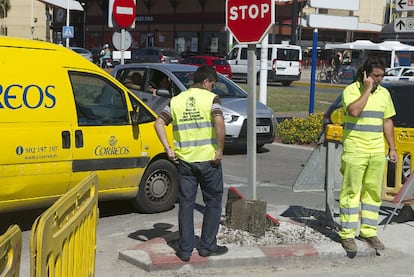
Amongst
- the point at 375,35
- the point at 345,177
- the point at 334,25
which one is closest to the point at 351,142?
the point at 345,177

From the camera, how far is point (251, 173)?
6.06 meters

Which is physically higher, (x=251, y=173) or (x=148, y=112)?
(x=148, y=112)

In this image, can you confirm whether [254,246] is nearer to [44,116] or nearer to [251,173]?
[251,173]

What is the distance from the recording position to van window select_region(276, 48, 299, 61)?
33.2 meters

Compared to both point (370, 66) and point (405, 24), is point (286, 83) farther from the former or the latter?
point (370, 66)

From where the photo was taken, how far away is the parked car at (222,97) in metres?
11.6

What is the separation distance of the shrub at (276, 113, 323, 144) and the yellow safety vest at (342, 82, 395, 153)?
24.7 ft

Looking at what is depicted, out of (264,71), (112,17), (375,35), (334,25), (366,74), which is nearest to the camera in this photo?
(366,74)

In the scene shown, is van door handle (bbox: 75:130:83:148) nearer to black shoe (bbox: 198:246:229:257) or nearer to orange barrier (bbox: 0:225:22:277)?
black shoe (bbox: 198:246:229:257)

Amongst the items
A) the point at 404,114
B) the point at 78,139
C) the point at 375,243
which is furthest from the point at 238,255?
the point at 404,114

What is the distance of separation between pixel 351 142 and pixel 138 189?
2658 millimetres

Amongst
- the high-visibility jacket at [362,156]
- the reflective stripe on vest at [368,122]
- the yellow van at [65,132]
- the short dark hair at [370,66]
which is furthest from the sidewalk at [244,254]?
the short dark hair at [370,66]

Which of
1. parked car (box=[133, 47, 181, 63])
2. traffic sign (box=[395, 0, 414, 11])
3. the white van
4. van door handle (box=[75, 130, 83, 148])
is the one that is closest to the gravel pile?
van door handle (box=[75, 130, 83, 148])

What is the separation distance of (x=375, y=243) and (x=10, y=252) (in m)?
4.16
